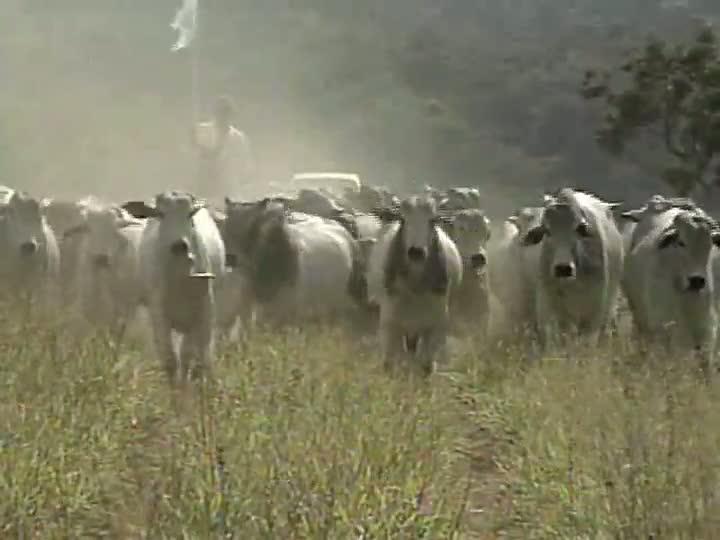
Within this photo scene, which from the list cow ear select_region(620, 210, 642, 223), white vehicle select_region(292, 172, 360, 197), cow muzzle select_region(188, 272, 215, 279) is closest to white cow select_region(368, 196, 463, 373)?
cow muzzle select_region(188, 272, 215, 279)

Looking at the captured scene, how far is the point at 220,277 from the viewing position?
→ 43.4 feet

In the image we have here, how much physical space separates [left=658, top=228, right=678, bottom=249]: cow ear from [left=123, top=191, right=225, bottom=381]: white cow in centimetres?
450

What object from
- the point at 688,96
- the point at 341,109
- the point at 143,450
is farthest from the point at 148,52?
the point at 143,450

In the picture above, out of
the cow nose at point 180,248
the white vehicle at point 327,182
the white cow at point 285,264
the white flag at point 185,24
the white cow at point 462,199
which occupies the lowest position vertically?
the white vehicle at point 327,182

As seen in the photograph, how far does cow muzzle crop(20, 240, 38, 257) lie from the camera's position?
14.5 m

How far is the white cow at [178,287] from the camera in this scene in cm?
1180

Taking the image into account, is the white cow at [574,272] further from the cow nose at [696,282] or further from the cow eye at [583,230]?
the cow nose at [696,282]

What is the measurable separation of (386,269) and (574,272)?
1.97 m

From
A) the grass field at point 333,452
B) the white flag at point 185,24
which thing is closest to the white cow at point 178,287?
the grass field at point 333,452

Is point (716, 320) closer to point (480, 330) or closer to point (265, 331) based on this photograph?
point (480, 330)

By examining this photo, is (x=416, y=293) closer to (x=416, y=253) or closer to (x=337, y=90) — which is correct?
(x=416, y=253)

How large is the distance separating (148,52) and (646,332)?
4816 cm

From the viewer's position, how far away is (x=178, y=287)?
465 inches

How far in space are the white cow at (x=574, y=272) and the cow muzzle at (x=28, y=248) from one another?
5188 mm
